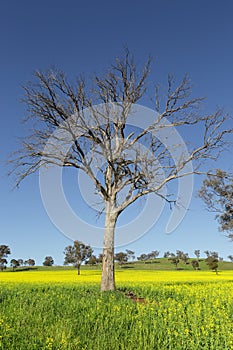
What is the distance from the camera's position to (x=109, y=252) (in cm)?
1925

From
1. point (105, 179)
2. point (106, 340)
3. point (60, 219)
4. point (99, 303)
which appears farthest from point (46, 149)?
point (106, 340)

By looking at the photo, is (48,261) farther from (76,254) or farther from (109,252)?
(109,252)

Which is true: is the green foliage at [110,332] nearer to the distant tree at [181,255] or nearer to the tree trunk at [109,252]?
the tree trunk at [109,252]

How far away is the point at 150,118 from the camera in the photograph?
872 inches

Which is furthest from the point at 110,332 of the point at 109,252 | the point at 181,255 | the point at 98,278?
the point at 181,255

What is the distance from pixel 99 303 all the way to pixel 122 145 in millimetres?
10899

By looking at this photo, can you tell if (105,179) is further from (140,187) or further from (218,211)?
(218,211)

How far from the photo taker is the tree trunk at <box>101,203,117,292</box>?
61.6 ft

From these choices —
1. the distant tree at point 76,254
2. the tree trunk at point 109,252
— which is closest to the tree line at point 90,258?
the distant tree at point 76,254

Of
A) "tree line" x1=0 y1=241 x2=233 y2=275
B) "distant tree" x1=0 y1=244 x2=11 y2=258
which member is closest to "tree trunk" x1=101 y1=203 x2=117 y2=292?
"tree line" x1=0 y1=241 x2=233 y2=275

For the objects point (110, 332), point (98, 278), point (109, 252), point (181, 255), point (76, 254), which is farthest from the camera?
point (181, 255)

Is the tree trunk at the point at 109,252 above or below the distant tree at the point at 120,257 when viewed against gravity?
below

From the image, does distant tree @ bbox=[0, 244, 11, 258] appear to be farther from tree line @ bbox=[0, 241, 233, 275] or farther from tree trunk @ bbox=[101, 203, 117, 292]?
tree trunk @ bbox=[101, 203, 117, 292]

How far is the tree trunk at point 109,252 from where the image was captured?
18.8m
